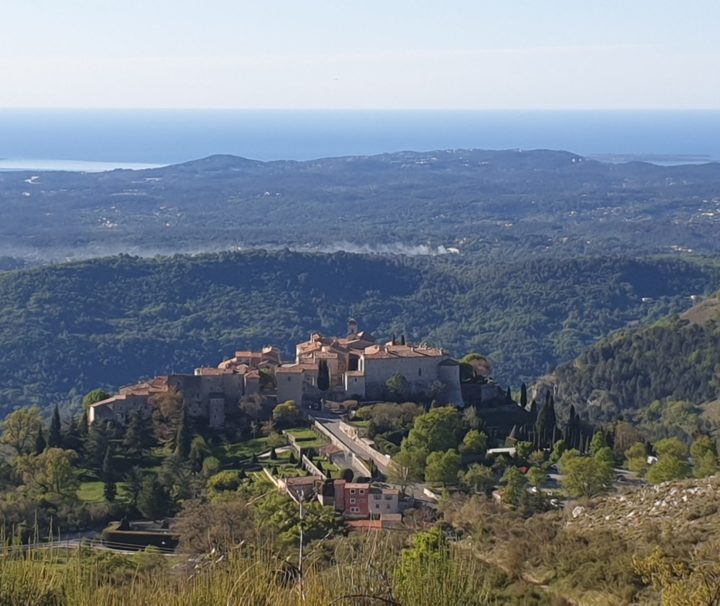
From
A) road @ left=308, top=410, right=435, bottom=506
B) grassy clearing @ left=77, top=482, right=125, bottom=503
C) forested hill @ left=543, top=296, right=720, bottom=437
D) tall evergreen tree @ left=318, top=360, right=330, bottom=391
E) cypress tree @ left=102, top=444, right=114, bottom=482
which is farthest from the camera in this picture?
forested hill @ left=543, top=296, right=720, bottom=437

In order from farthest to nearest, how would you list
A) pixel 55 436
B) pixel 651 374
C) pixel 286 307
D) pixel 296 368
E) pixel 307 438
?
pixel 286 307 < pixel 651 374 < pixel 296 368 < pixel 307 438 < pixel 55 436

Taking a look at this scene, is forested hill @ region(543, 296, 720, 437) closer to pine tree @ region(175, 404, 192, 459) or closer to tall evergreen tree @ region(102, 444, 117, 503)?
pine tree @ region(175, 404, 192, 459)

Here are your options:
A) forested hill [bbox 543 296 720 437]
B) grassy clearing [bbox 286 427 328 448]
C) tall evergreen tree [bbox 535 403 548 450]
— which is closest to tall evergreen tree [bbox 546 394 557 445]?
tall evergreen tree [bbox 535 403 548 450]

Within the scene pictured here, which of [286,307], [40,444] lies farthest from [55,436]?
[286,307]

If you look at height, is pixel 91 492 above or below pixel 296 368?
below

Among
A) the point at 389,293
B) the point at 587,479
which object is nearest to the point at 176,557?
the point at 587,479

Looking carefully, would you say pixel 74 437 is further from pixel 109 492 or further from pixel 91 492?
pixel 109 492
